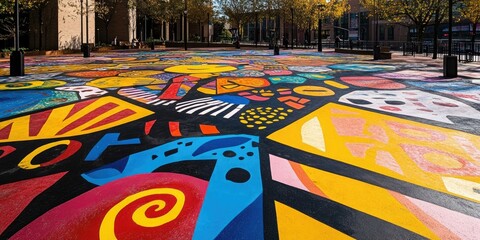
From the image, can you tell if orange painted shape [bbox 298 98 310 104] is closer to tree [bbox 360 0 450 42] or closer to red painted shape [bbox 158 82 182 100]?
red painted shape [bbox 158 82 182 100]

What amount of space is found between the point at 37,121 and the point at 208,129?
13.4 feet

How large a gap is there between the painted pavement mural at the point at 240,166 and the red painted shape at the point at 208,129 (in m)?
0.02

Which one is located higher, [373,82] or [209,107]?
[373,82]

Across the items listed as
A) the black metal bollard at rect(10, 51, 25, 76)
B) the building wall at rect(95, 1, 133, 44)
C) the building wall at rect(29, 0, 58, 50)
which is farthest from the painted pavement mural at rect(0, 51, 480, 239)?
the building wall at rect(95, 1, 133, 44)

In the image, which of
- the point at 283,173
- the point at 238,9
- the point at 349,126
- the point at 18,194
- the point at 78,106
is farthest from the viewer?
the point at 238,9

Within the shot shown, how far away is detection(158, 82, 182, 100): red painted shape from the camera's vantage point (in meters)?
10.2

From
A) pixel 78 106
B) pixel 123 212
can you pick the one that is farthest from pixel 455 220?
pixel 78 106

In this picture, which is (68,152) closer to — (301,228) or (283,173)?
(283,173)

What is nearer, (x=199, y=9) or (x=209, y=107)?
(x=209, y=107)

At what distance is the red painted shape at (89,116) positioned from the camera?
708cm

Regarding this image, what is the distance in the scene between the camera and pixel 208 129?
6996mm

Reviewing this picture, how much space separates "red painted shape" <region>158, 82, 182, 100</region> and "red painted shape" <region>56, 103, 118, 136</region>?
5.41ft

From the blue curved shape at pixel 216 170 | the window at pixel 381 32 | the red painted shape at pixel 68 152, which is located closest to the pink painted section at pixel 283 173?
the blue curved shape at pixel 216 170

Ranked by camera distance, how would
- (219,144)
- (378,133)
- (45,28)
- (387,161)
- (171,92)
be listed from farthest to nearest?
(45,28)
(171,92)
(378,133)
(219,144)
(387,161)
